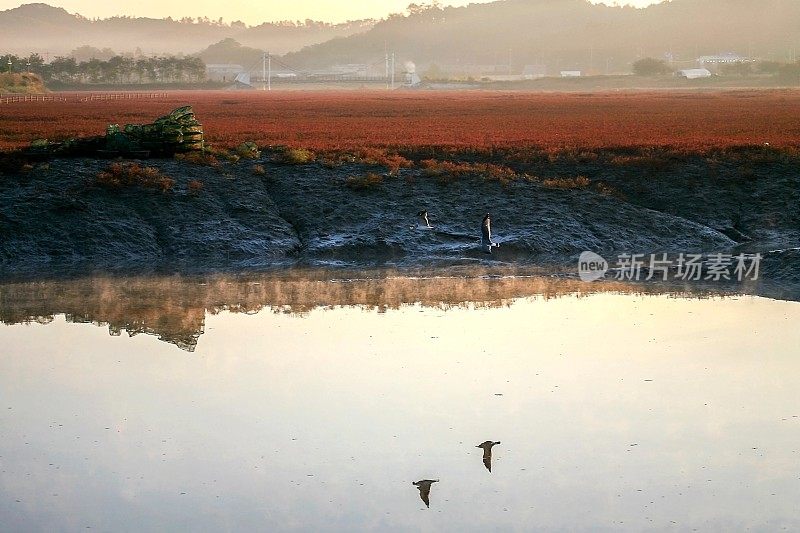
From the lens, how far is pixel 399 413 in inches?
603

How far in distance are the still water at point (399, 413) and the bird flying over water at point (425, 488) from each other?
0.19 feet

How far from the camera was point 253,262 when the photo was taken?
29.9 meters

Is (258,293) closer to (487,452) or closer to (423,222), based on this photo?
(423,222)

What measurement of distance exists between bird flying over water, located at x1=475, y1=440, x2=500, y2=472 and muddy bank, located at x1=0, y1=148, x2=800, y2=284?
1513 centimetres

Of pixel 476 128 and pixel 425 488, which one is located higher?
pixel 476 128

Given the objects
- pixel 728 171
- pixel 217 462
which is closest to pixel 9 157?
pixel 728 171

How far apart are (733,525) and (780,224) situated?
77.4ft

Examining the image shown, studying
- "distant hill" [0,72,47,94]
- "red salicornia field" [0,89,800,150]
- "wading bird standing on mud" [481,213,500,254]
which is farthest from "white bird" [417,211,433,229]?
"distant hill" [0,72,47,94]

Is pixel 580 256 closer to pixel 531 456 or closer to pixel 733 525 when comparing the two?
pixel 531 456

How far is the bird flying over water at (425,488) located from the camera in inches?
470

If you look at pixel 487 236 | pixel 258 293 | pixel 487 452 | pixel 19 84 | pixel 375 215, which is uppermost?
pixel 487 452

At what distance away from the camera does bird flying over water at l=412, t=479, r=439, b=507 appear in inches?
470

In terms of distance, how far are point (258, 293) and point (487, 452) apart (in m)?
12.7

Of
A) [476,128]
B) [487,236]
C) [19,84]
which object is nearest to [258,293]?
[487,236]
